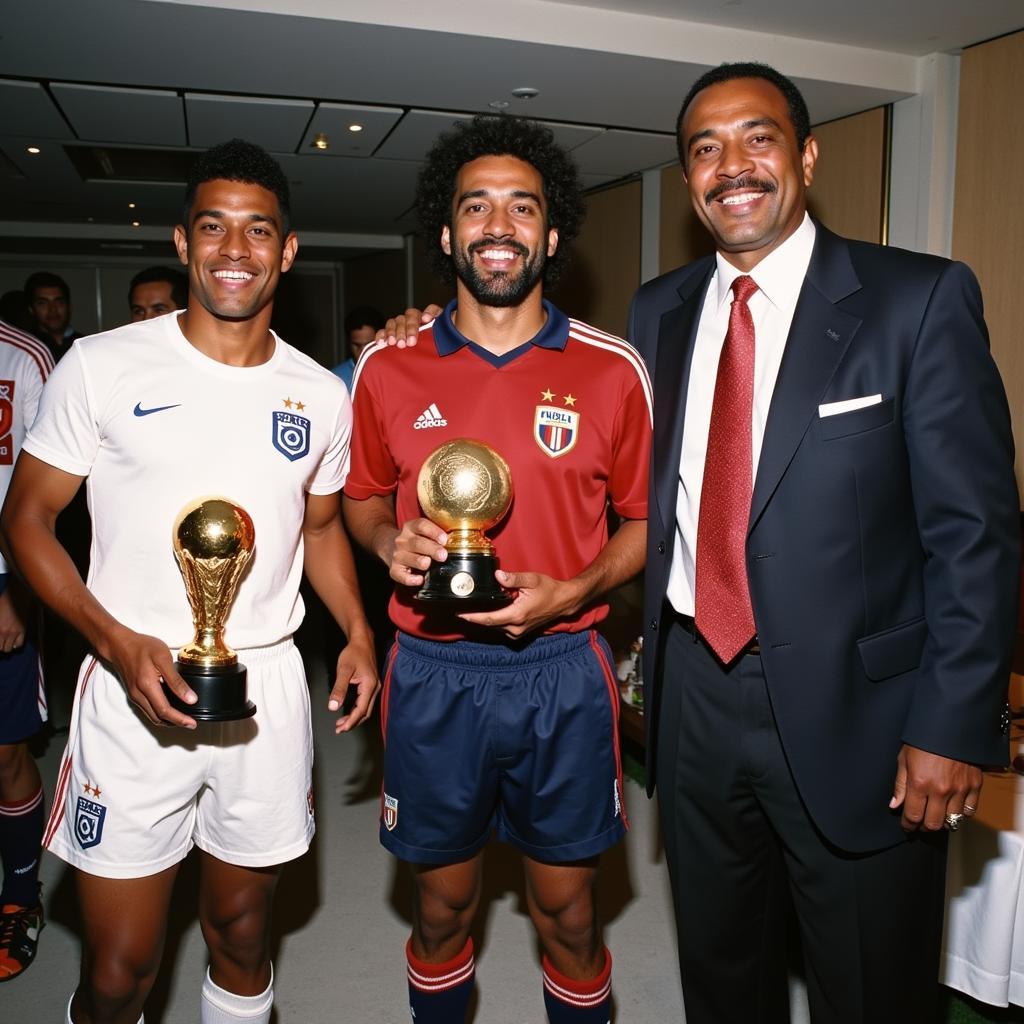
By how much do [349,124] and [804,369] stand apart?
519cm

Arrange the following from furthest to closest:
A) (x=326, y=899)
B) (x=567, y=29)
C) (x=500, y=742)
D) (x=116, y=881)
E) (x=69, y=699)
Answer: (x=69, y=699) < (x=567, y=29) < (x=326, y=899) < (x=500, y=742) < (x=116, y=881)

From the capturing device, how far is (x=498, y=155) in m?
1.91

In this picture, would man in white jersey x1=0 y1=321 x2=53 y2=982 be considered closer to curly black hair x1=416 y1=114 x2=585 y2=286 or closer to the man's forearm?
the man's forearm

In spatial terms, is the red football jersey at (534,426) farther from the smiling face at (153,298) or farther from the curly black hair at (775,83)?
the smiling face at (153,298)

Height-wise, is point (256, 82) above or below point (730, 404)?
above

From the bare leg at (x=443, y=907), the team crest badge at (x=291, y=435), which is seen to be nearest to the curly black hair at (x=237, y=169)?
the team crest badge at (x=291, y=435)

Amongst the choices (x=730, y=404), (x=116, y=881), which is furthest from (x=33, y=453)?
(x=730, y=404)

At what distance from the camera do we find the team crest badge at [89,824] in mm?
1616

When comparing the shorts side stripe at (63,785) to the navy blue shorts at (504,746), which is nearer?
the shorts side stripe at (63,785)

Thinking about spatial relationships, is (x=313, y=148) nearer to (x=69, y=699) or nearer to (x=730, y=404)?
(x=69, y=699)

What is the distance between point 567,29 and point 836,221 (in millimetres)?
1978

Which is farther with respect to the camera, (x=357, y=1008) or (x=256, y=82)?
(x=256, y=82)

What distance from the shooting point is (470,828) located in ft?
6.07

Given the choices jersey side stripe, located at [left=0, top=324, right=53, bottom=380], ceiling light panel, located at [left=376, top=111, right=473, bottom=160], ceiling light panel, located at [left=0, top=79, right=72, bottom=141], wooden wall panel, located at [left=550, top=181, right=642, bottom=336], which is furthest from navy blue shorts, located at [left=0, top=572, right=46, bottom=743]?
wooden wall panel, located at [left=550, top=181, right=642, bottom=336]
